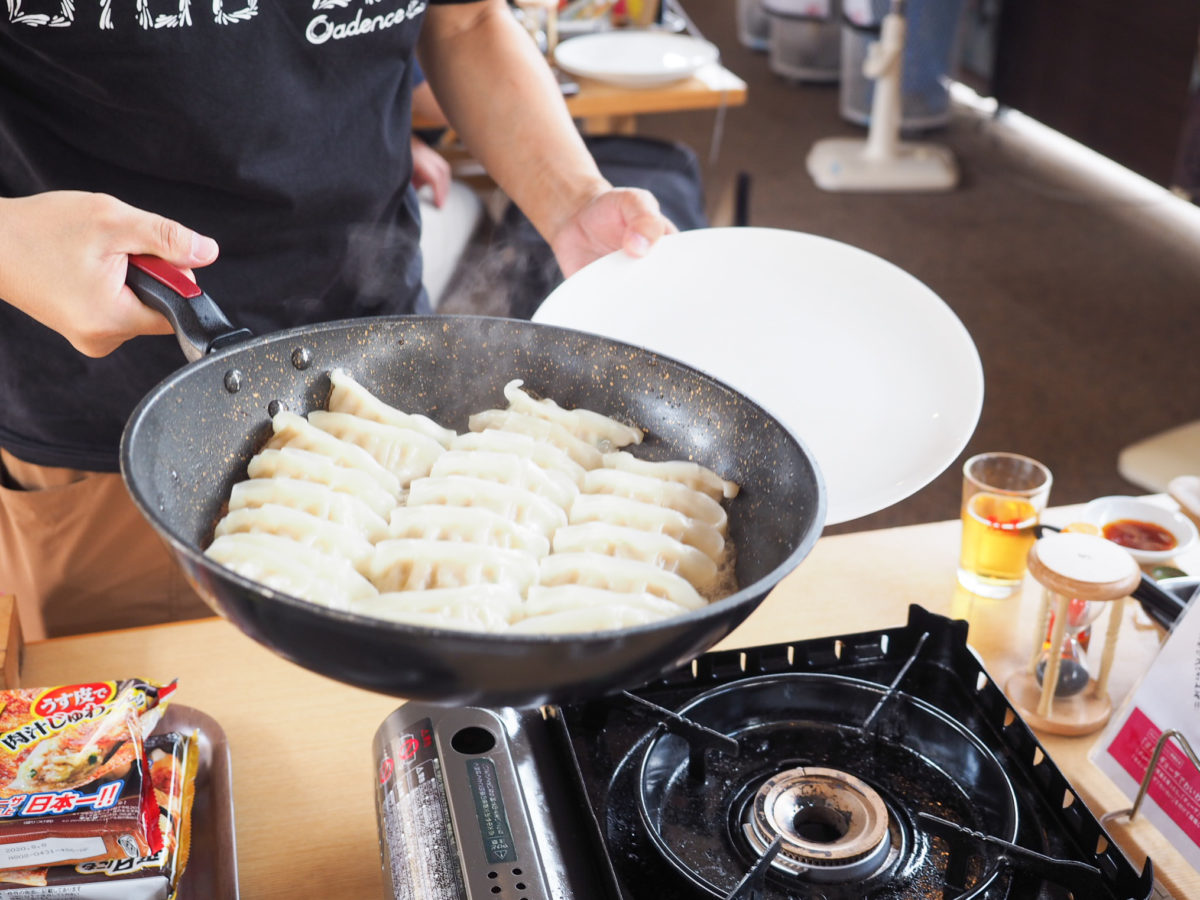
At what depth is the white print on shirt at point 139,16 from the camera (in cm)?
107

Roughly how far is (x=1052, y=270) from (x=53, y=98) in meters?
3.83

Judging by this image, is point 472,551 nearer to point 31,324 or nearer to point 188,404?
point 188,404

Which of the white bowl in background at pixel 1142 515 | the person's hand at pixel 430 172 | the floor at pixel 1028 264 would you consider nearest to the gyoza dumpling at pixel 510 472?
the white bowl in background at pixel 1142 515

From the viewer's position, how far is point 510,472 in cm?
88

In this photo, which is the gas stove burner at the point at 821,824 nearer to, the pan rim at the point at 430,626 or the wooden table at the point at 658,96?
the pan rim at the point at 430,626

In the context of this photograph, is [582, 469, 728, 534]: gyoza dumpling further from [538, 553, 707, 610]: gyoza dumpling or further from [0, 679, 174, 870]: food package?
[0, 679, 174, 870]: food package

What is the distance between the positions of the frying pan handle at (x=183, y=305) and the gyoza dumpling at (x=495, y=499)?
185 mm

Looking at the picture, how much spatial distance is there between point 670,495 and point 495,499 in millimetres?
137

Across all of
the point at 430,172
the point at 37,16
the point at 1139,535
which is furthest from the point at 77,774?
the point at 430,172

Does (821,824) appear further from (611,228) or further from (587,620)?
(611,228)

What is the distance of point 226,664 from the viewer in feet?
3.77

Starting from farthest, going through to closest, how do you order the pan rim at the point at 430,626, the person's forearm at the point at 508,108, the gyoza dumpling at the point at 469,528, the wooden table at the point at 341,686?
the person's forearm at the point at 508,108 → the wooden table at the point at 341,686 → the gyoza dumpling at the point at 469,528 → the pan rim at the point at 430,626

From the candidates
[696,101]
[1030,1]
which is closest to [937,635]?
[696,101]

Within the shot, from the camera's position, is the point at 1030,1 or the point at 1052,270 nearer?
the point at 1052,270
